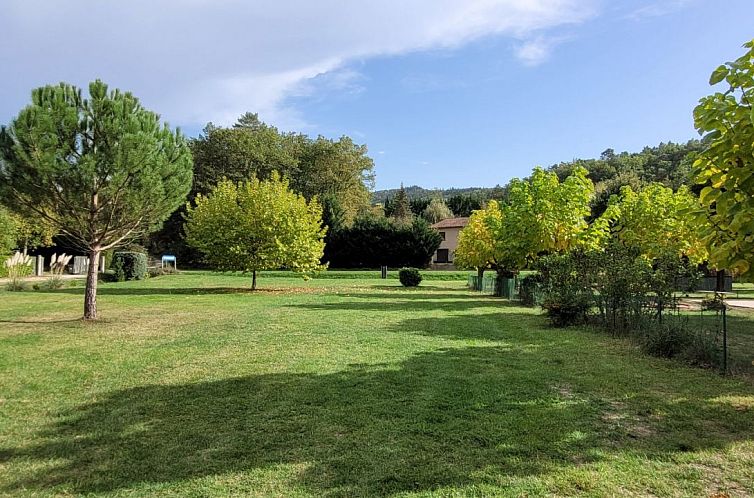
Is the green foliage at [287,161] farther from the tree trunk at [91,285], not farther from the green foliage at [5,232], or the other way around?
the tree trunk at [91,285]

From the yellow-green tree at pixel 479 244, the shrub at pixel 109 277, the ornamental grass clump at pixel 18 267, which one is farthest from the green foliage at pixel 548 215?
the ornamental grass clump at pixel 18 267

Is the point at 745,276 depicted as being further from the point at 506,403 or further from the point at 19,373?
the point at 19,373

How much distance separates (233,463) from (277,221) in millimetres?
19561

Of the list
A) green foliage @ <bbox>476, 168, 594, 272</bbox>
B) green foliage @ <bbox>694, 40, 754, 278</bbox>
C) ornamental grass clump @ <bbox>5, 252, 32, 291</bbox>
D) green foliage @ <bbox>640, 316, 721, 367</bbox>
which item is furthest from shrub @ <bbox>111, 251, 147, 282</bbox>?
green foliage @ <bbox>694, 40, 754, 278</bbox>

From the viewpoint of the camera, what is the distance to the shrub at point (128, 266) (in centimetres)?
2977

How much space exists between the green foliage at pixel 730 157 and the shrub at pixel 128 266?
30.5 meters

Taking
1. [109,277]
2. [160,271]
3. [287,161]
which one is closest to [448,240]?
[287,161]

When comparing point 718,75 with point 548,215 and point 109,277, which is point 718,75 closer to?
point 548,215

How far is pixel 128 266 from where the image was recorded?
99.6 feet

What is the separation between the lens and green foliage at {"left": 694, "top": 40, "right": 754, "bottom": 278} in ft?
13.8

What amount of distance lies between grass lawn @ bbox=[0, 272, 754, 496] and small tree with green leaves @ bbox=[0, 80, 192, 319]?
289 centimetres

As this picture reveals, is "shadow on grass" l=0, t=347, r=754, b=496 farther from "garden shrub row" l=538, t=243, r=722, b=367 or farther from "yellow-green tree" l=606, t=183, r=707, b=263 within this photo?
"yellow-green tree" l=606, t=183, r=707, b=263

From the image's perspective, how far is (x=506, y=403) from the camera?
5344 millimetres

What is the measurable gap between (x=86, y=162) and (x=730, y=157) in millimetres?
10757
